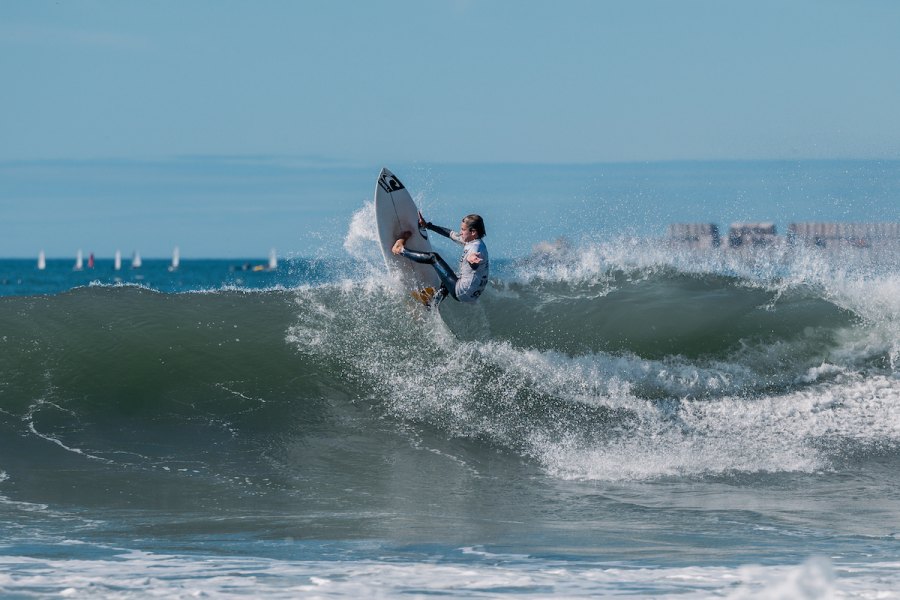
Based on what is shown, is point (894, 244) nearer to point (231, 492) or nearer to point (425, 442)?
point (425, 442)

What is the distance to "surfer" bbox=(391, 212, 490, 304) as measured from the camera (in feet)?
32.1

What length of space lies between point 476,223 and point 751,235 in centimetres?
A: 951

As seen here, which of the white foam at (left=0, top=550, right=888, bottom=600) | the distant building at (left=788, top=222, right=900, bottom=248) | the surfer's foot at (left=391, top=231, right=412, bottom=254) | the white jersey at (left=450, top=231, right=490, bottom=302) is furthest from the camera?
the distant building at (left=788, top=222, right=900, bottom=248)

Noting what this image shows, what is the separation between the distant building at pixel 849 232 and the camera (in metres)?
17.7

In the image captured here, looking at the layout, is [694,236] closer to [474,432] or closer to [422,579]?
[474,432]

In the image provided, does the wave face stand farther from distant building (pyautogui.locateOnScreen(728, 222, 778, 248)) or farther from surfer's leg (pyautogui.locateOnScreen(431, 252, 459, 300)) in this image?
distant building (pyautogui.locateOnScreen(728, 222, 778, 248))

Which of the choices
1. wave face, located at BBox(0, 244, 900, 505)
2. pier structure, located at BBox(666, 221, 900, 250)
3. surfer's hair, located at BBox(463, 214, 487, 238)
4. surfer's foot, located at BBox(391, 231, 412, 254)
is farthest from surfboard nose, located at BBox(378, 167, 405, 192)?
pier structure, located at BBox(666, 221, 900, 250)

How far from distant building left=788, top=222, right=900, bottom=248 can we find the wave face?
4474 millimetres

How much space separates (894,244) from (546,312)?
7.13 meters

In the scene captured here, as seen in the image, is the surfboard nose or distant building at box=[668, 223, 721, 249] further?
distant building at box=[668, 223, 721, 249]

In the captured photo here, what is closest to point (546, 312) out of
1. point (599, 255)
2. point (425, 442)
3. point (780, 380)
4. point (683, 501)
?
point (599, 255)

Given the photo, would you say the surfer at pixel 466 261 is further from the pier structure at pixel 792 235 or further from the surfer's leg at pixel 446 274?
the pier structure at pixel 792 235

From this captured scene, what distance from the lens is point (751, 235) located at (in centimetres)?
1778

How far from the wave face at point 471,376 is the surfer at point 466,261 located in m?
0.77
